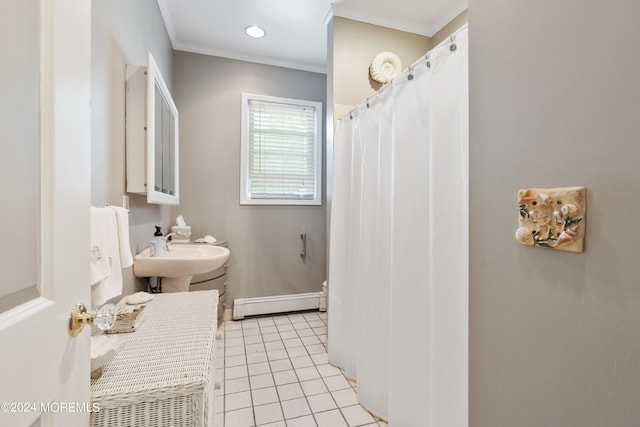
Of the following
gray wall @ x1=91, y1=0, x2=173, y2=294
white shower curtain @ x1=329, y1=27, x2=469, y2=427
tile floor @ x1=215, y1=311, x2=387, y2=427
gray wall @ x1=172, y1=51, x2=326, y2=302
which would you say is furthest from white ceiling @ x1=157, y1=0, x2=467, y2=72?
tile floor @ x1=215, y1=311, x2=387, y2=427

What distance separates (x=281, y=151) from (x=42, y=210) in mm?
2646

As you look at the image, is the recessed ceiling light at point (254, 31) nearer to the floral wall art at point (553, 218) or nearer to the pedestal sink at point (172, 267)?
the pedestal sink at point (172, 267)

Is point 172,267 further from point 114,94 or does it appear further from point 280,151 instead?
point 280,151

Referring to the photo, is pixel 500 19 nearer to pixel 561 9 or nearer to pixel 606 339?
pixel 561 9

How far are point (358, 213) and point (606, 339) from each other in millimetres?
1409

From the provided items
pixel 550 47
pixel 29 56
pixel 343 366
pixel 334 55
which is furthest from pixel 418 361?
pixel 334 55

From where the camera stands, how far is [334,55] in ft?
7.07

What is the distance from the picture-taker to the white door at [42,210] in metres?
0.45

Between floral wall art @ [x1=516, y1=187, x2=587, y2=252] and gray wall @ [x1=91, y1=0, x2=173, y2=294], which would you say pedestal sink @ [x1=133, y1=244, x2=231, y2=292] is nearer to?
gray wall @ [x1=91, y1=0, x2=173, y2=294]

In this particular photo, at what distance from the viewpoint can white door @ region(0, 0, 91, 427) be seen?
17.7 inches

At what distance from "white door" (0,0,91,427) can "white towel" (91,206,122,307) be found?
0.45 m

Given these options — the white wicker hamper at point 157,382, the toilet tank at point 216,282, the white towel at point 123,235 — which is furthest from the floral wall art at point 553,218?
the toilet tank at point 216,282

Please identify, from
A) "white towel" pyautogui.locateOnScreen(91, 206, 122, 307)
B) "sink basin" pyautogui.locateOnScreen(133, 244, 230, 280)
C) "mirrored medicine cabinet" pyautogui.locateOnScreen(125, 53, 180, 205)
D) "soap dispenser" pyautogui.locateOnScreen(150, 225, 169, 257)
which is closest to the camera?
"white towel" pyautogui.locateOnScreen(91, 206, 122, 307)

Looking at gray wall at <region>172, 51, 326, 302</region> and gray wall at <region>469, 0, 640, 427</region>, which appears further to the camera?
gray wall at <region>172, 51, 326, 302</region>
